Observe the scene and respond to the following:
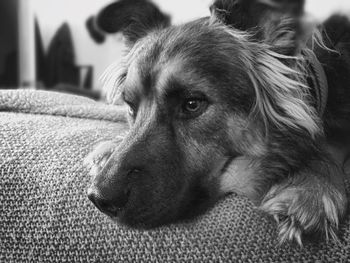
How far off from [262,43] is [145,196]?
71cm

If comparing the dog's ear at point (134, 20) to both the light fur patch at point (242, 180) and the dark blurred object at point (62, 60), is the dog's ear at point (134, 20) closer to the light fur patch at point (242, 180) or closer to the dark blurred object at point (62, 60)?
the light fur patch at point (242, 180)

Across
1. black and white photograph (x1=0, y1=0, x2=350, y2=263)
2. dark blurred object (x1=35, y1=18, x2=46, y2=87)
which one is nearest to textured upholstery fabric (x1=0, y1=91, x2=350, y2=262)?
black and white photograph (x1=0, y1=0, x2=350, y2=263)

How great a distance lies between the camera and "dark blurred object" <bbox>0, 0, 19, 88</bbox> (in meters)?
5.52

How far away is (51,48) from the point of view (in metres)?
5.43

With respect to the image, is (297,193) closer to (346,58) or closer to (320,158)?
(320,158)

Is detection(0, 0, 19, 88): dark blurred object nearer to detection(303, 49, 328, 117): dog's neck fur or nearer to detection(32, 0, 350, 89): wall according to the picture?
detection(32, 0, 350, 89): wall

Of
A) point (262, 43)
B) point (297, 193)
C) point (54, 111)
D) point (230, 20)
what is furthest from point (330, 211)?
point (54, 111)

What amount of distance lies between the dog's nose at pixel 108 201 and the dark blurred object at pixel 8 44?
4.70 metres

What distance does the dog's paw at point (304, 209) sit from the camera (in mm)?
1164

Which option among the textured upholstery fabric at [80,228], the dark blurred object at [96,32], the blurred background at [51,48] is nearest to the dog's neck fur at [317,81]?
the textured upholstery fabric at [80,228]

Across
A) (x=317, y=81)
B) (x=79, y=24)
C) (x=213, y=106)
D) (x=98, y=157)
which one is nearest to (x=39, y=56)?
(x=79, y=24)

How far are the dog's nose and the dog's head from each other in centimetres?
8

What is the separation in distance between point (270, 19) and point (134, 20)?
0.69 metres

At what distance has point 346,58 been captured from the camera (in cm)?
157
